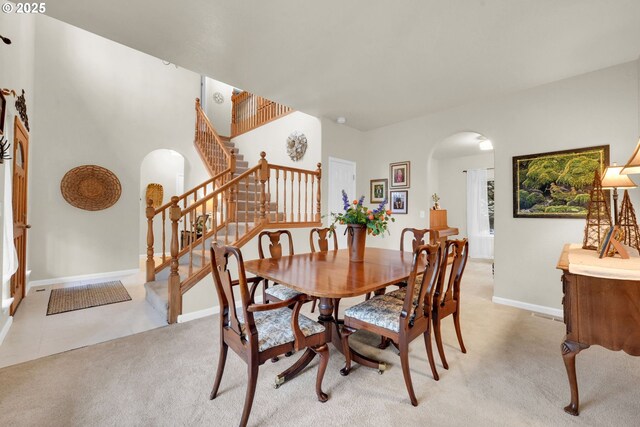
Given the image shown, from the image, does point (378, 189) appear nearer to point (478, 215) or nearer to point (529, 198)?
point (529, 198)

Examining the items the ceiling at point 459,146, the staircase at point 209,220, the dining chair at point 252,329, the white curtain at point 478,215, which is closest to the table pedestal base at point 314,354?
the dining chair at point 252,329

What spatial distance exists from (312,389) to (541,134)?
3.71 metres

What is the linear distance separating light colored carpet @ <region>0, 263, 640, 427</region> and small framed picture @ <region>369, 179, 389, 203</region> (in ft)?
9.53

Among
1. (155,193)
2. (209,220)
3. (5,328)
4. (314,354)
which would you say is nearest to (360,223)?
(314,354)

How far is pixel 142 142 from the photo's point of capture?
5.34m

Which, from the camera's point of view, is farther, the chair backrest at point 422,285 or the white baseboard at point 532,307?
the white baseboard at point 532,307

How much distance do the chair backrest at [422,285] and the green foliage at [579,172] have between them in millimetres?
2501

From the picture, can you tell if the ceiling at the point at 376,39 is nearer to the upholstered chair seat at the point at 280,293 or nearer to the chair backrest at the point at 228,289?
the chair backrest at the point at 228,289

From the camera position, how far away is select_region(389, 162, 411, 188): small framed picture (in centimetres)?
463

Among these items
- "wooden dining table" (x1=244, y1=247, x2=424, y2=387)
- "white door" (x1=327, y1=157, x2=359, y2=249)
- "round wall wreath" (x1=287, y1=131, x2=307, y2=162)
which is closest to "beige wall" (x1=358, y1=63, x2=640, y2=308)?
"white door" (x1=327, y1=157, x2=359, y2=249)

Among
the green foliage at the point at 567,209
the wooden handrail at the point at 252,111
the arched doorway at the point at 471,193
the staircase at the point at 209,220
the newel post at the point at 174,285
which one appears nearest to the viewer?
the newel post at the point at 174,285

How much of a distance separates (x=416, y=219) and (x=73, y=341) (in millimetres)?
4432

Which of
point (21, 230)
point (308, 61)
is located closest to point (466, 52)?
point (308, 61)

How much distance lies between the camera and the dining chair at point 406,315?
1655mm
